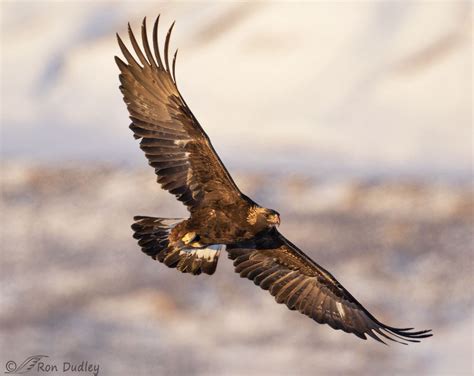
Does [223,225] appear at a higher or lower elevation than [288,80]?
lower

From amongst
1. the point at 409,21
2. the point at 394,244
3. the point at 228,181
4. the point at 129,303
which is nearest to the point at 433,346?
the point at 394,244

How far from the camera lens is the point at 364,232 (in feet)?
59.2

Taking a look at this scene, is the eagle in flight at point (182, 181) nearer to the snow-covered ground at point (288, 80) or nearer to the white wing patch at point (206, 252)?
the white wing patch at point (206, 252)

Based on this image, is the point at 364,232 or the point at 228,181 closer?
the point at 228,181

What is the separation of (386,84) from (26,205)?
6.90 m

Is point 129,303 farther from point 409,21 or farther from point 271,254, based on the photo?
point 409,21

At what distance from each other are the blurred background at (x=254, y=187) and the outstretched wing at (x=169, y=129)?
528 centimetres

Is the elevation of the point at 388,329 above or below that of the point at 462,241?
below

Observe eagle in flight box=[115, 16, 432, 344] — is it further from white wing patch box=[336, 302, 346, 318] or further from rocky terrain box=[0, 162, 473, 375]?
rocky terrain box=[0, 162, 473, 375]

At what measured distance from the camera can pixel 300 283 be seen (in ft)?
36.9

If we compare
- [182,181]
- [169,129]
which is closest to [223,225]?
[182,181]
